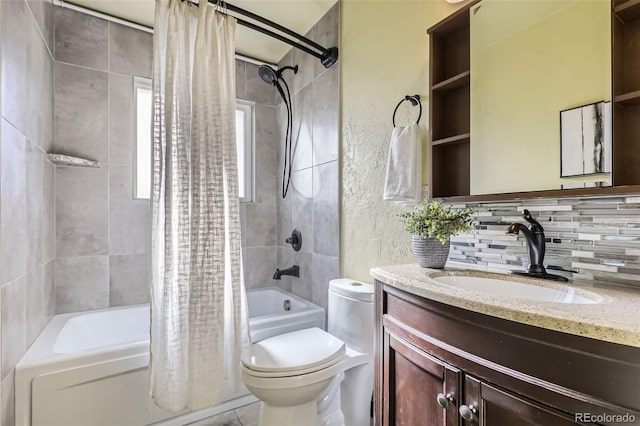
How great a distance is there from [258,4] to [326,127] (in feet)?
3.00

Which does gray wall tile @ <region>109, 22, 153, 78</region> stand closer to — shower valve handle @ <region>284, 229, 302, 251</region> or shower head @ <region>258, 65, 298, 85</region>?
shower head @ <region>258, 65, 298, 85</region>

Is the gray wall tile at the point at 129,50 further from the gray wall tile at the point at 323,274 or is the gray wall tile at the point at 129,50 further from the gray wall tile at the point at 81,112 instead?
the gray wall tile at the point at 323,274

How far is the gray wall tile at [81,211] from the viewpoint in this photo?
200cm

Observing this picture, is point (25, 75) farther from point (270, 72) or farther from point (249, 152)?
point (249, 152)

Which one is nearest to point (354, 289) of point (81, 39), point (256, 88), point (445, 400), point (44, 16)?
point (445, 400)

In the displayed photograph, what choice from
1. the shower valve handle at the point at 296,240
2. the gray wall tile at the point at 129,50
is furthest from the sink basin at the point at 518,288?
the gray wall tile at the point at 129,50

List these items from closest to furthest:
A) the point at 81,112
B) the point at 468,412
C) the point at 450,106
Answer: the point at 468,412, the point at 450,106, the point at 81,112

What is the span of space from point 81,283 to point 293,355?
1.63 m

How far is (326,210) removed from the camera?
2111 mm

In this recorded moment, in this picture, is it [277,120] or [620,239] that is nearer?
[620,239]

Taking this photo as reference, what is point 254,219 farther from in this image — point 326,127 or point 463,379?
point 463,379

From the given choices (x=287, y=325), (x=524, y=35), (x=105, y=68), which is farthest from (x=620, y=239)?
(x=105, y=68)

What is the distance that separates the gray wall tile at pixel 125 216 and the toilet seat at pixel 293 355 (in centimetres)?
133

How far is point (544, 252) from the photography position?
39.4 inches
